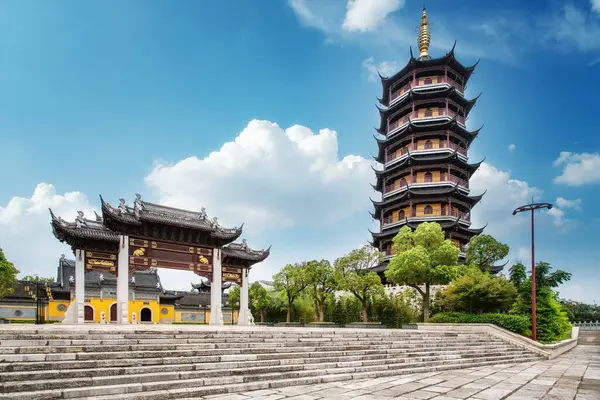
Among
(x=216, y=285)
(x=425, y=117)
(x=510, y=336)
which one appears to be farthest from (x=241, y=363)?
(x=425, y=117)

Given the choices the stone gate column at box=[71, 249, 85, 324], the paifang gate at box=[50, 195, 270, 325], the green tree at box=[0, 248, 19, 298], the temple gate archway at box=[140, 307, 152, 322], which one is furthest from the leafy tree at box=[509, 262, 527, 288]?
the green tree at box=[0, 248, 19, 298]

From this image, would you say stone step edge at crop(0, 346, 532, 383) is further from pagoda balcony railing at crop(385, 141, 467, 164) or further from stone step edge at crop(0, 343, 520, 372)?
pagoda balcony railing at crop(385, 141, 467, 164)

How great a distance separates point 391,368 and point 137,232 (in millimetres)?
14394

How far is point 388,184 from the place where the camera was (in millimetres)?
42031

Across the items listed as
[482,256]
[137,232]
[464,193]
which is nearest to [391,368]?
[137,232]

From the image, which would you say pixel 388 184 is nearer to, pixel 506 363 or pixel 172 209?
pixel 172 209

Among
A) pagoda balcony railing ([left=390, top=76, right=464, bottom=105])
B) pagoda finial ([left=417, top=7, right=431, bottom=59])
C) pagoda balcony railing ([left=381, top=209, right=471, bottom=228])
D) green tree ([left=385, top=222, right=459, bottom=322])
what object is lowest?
green tree ([left=385, top=222, right=459, bottom=322])

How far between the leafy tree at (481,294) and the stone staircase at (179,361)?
1065 cm

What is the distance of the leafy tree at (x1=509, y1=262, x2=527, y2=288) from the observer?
23.0 meters

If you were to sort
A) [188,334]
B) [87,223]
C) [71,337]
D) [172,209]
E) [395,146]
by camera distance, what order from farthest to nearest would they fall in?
[395,146] < [172,209] < [87,223] < [188,334] < [71,337]

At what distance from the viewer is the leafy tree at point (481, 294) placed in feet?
76.5

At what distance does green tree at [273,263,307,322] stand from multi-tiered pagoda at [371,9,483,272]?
859 cm

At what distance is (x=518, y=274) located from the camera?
75.5ft

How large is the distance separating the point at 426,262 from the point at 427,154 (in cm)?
→ 1610
